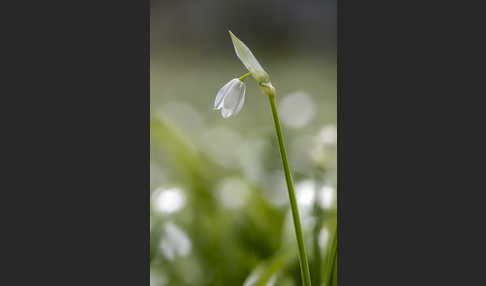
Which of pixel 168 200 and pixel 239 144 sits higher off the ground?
pixel 239 144

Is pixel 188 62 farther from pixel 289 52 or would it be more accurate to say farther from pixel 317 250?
pixel 317 250

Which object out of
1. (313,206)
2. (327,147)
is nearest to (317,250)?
(313,206)

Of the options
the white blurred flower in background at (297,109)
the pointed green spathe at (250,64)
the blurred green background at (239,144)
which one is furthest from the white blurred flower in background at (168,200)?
the pointed green spathe at (250,64)

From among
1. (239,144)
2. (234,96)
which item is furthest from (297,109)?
(234,96)

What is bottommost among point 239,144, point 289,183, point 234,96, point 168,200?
point 168,200

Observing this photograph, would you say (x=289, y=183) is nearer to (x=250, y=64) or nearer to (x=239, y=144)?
(x=250, y=64)

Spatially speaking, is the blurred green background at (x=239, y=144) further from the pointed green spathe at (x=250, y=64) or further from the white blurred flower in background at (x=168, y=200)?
the pointed green spathe at (x=250, y=64)

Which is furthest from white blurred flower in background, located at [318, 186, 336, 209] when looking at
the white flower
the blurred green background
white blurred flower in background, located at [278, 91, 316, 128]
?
the white flower
